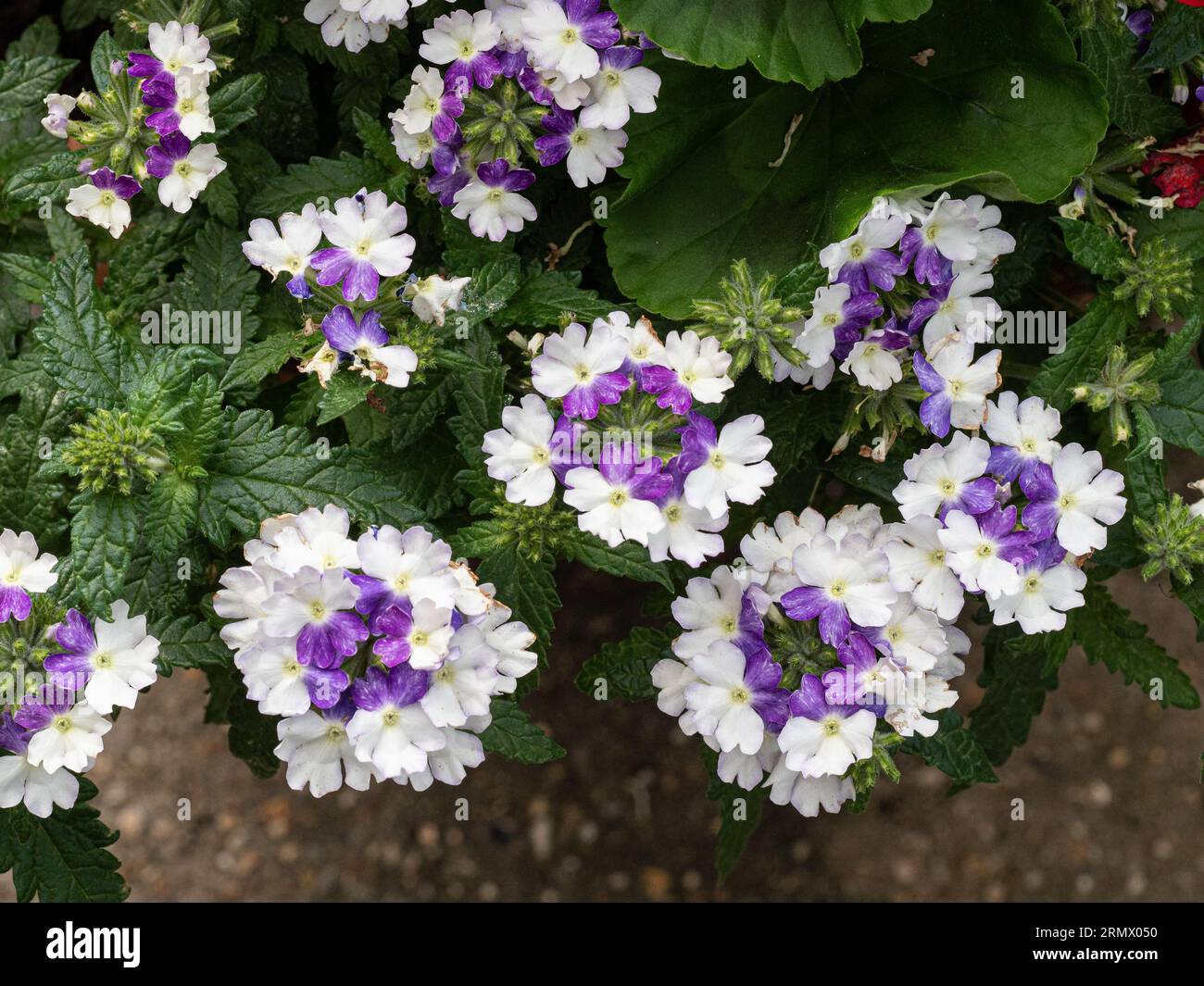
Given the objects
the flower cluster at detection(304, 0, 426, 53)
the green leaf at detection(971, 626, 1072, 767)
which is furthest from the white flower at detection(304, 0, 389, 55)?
the green leaf at detection(971, 626, 1072, 767)

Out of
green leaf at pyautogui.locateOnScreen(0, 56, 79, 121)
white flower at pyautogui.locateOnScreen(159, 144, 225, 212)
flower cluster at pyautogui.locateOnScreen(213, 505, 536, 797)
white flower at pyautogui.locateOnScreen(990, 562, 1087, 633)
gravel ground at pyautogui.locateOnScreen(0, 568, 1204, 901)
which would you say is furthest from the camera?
gravel ground at pyautogui.locateOnScreen(0, 568, 1204, 901)

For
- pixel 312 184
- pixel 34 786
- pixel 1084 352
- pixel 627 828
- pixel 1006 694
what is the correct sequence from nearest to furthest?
pixel 34 786 < pixel 1084 352 < pixel 312 184 < pixel 1006 694 < pixel 627 828

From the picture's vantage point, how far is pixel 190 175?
2078 millimetres

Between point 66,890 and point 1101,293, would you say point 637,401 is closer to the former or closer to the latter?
point 1101,293

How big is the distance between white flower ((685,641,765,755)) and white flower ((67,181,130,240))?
1242 mm

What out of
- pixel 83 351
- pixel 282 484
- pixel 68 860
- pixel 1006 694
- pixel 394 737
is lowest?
pixel 68 860

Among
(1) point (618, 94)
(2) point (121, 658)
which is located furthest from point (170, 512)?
(1) point (618, 94)

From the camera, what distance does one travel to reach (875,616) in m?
1.74

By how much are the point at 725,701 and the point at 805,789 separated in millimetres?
201

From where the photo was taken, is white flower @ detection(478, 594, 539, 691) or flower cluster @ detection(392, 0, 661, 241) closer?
white flower @ detection(478, 594, 539, 691)

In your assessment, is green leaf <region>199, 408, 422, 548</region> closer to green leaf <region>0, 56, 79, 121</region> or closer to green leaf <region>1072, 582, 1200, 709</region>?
green leaf <region>0, 56, 79, 121</region>

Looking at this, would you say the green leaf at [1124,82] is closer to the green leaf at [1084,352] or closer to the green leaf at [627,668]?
the green leaf at [1084,352]

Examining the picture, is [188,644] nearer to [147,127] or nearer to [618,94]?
[147,127]

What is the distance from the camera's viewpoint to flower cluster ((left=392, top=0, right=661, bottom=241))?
1950 mm
